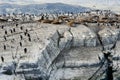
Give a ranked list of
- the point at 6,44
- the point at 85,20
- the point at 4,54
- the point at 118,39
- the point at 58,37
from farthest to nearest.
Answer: the point at 85,20 < the point at 118,39 < the point at 58,37 < the point at 6,44 < the point at 4,54

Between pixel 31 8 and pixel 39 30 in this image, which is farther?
pixel 31 8

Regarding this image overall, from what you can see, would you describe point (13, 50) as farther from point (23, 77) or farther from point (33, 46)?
point (23, 77)

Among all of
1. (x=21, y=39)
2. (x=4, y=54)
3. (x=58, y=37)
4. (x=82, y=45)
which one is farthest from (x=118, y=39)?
(x=4, y=54)

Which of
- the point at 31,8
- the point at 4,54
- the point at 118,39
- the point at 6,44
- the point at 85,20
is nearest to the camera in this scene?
the point at 4,54

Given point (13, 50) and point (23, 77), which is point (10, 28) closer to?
point (13, 50)

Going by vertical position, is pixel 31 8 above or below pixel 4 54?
below

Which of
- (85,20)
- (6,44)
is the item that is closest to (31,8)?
(85,20)

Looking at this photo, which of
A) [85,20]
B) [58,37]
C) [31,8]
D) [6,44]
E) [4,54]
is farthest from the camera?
[31,8]

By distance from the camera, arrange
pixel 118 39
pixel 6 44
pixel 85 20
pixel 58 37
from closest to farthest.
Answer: pixel 6 44
pixel 58 37
pixel 118 39
pixel 85 20

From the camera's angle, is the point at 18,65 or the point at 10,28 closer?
the point at 18,65
